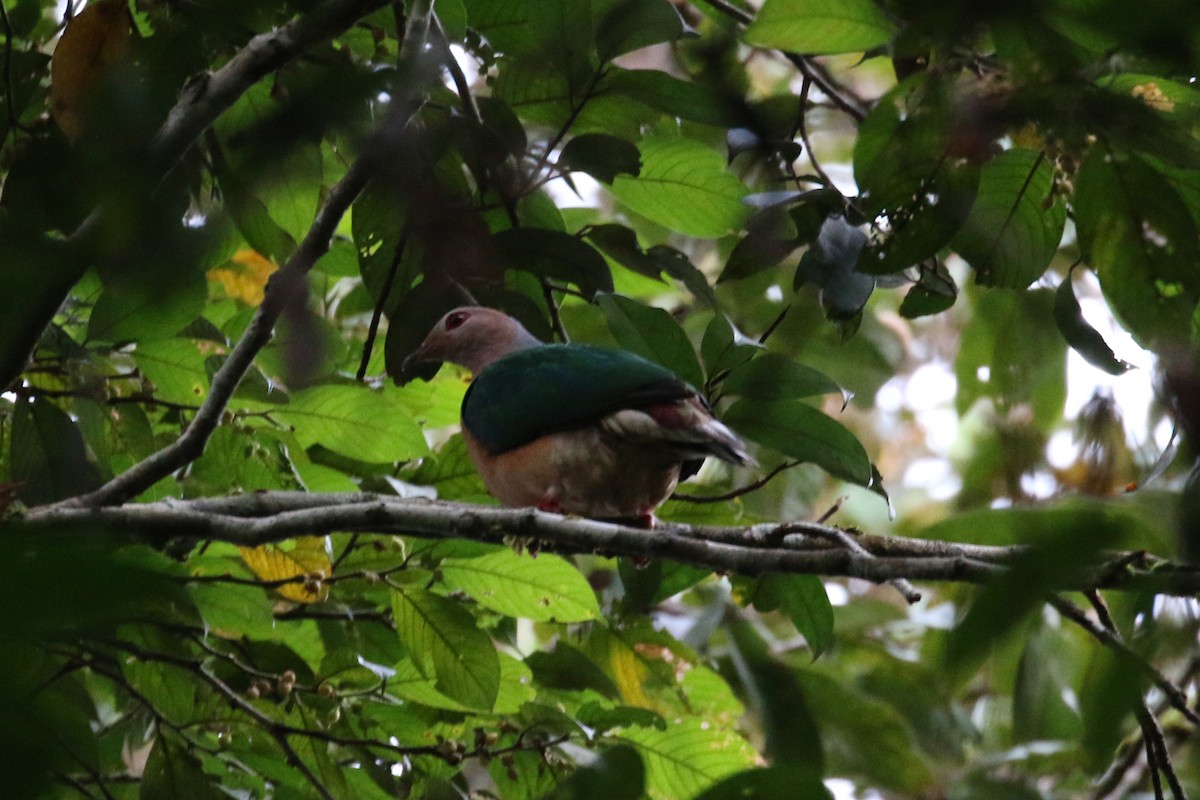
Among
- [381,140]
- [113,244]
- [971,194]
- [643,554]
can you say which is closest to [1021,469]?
[643,554]

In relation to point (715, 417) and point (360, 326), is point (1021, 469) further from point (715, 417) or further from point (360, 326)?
point (360, 326)

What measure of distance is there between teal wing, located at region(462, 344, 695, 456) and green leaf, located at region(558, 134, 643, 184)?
621mm

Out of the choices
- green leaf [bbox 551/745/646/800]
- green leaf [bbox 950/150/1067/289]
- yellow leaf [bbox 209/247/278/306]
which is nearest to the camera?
green leaf [bbox 551/745/646/800]

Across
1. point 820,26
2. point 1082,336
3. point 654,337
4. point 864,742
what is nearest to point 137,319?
point 654,337

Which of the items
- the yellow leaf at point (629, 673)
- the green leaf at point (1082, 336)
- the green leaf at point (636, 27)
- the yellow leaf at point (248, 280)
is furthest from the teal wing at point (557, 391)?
the yellow leaf at point (248, 280)

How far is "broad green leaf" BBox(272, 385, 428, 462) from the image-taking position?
3.80 metres

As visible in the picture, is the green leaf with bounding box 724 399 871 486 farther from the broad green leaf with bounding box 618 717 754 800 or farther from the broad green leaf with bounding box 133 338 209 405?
the broad green leaf with bounding box 133 338 209 405

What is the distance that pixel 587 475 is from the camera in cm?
394

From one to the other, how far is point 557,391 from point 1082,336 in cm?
166

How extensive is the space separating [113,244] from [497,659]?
2.81 metres


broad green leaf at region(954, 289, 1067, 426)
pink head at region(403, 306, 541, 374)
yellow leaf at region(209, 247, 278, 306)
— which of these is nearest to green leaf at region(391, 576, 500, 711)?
pink head at region(403, 306, 541, 374)

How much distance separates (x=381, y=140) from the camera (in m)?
1.27

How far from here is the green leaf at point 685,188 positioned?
4117mm

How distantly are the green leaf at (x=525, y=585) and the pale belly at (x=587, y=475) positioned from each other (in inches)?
9.4
